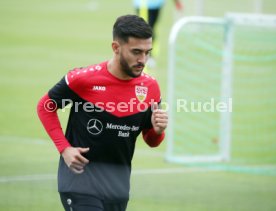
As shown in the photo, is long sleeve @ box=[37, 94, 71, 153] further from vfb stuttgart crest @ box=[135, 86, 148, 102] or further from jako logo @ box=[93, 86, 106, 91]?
vfb stuttgart crest @ box=[135, 86, 148, 102]

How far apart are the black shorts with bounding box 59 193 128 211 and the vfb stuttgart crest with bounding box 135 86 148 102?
0.83 m

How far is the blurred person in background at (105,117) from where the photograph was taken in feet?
20.2

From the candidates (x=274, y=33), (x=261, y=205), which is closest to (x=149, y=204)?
(x=261, y=205)

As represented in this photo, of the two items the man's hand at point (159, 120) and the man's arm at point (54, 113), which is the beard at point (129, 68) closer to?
the man's hand at point (159, 120)

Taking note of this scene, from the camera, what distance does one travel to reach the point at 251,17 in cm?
1211

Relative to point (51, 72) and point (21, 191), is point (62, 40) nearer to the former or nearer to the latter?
point (51, 72)

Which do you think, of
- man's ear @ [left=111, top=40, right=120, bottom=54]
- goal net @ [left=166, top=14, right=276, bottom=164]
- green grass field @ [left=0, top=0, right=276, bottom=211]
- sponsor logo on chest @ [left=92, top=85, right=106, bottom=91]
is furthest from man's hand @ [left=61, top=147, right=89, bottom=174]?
goal net @ [left=166, top=14, right=276, bottom=164]

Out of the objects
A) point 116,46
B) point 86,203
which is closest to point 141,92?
point 116,46

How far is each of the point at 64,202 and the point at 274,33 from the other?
16271mm

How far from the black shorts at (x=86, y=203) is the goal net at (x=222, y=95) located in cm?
596

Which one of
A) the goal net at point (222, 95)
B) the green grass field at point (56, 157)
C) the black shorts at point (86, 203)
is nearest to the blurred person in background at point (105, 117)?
the black shorts at point (86, 203)

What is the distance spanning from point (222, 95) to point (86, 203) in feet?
23.1

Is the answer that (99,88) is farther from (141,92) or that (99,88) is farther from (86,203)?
(86,203)

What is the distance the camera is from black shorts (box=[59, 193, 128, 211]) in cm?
609
